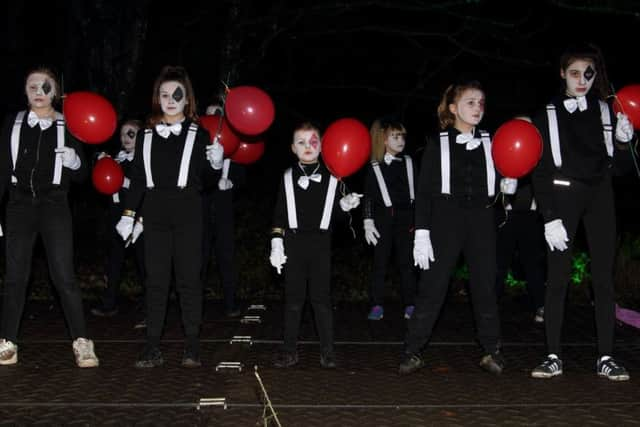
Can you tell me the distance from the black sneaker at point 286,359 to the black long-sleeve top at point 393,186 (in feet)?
7.14

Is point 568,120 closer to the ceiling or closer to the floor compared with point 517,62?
closer to the floor

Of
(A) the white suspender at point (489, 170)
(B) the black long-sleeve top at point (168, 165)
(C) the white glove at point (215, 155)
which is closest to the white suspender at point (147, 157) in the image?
(B) the black long-sleeve top at point (168, 165)

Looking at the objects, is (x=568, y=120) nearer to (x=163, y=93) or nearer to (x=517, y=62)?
(x=163, y=93)

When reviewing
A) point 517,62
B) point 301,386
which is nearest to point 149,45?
point 517,62

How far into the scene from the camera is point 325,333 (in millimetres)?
6934

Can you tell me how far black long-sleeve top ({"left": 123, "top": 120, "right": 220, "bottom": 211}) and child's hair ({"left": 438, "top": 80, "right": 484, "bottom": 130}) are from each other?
5.64 ft

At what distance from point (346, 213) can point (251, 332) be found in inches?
75.3

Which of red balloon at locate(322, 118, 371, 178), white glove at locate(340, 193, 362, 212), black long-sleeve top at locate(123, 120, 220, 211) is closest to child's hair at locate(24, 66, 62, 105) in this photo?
black long-sleeve top at locate(123, 120, 220, 211)

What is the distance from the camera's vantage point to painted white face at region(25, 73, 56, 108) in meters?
6.75

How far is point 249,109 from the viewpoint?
273 inches

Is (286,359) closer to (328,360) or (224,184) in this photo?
(328,360)

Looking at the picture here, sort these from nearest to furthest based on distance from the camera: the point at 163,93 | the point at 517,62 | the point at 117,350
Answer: the point at 163,93, the point at 117,350, the point at 517,62

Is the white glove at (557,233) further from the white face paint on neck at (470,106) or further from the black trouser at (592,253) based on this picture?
the white face paint on neck at (470,106)

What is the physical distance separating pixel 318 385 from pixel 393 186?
9.69ft
